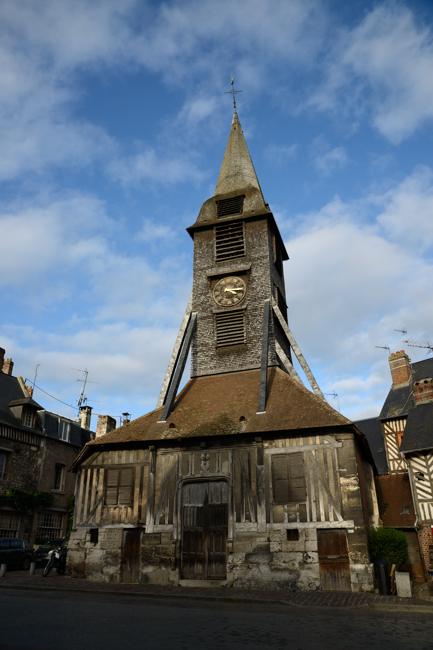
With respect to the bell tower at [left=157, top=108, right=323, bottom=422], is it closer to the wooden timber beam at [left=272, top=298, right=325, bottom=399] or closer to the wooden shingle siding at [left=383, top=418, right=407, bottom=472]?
the wooden timber beam at [left=272, top=298, right=325, bottom=399]

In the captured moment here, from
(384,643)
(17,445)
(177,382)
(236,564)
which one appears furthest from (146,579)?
(17,445)

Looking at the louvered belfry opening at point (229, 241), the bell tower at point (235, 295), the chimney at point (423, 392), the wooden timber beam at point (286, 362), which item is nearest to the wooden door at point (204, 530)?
the bell tower at point (235, 295)

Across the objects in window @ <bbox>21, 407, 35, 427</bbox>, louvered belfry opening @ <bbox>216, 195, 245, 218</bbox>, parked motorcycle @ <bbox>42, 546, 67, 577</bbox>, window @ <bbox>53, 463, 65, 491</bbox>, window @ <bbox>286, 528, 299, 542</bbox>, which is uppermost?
louvered belfry opening @ <bbox>216, 195, 245, 218</bbox>

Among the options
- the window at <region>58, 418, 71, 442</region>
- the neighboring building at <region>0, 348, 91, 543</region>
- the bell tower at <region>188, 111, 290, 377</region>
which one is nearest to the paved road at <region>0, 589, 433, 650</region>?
the bell tower at <region>188, 111, 290, 377</region>

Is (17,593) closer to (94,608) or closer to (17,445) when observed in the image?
(94,608)

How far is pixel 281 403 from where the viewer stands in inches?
561

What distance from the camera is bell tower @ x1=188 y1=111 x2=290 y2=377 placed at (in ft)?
57.2

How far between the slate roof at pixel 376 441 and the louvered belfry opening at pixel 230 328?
866 cm

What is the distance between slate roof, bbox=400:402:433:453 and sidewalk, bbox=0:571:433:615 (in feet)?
24.4

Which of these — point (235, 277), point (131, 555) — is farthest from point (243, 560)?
point (235, 277)

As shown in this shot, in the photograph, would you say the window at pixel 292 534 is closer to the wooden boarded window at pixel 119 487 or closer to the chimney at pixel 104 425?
the wooden boarded window at pixel 119 487

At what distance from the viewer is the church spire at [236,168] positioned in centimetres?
2091

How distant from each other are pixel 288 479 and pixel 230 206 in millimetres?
11788

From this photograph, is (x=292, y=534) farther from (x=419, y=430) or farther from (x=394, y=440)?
(x=394, y=440)
